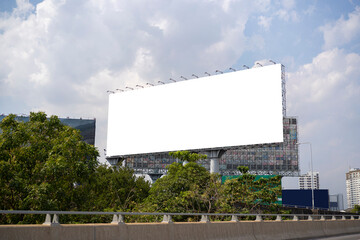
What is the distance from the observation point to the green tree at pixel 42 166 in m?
22.5

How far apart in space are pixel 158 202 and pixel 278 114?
3348 cm

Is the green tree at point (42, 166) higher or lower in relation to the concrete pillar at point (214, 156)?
lower

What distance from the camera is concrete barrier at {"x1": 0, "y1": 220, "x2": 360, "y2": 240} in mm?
8047

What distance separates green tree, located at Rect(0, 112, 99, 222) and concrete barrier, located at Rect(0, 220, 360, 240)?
36.3ft

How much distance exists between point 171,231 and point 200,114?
2247 inches

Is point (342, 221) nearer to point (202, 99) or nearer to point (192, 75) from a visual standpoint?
point (202, 99)

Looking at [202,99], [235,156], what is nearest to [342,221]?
[202,99]

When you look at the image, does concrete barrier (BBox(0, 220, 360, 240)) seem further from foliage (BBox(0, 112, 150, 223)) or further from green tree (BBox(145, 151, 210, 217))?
foliage (BBox(0, 112, 150, 223))

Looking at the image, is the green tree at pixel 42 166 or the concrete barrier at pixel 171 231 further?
the green tree at pixel 42 166

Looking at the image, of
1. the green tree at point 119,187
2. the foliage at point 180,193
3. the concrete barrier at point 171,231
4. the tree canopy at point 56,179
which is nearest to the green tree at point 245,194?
the tree canopy at point 56,179

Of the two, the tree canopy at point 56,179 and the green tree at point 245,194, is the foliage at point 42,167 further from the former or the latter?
the green tree at point 245,194

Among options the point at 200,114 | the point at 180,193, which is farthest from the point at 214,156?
the point at 180,193

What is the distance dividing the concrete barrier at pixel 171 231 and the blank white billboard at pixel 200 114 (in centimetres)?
3940

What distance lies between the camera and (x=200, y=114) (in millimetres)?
68625
